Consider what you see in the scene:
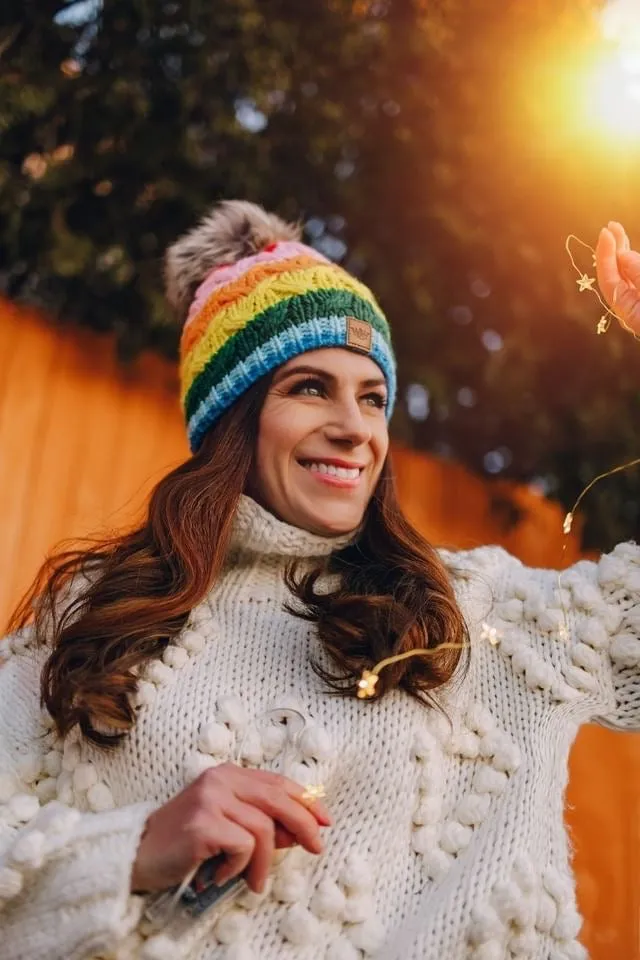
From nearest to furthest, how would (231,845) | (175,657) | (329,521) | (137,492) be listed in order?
1. (231,845)
2. (175,657)
3. (329,521)
4. (137,492)

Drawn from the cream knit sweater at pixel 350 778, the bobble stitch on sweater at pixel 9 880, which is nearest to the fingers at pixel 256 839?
the cream knit sweater at pixel 350 778

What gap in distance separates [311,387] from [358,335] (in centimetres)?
13

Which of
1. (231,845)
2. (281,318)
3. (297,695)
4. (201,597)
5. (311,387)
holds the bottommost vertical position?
(231,845)

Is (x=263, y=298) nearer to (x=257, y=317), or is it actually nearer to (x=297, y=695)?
(x=257, y=317)

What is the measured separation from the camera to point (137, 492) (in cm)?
221

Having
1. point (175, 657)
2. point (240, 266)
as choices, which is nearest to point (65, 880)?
point (175, 657)

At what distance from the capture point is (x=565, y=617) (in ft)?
4.91

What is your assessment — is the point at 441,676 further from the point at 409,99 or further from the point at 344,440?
the point at 409,99

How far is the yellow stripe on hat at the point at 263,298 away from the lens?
170cm

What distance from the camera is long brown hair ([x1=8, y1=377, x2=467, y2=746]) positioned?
1.41 meters

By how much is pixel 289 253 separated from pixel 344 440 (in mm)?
426

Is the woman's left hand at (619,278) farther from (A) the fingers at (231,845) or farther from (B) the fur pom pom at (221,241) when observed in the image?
(A) the fingers at (231,845)

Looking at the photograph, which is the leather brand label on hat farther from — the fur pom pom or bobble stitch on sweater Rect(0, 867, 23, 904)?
bobble stitch on sweater Rect(0, 867, 23, 904)

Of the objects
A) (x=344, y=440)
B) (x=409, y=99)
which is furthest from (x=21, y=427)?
(x=409, y=99)
